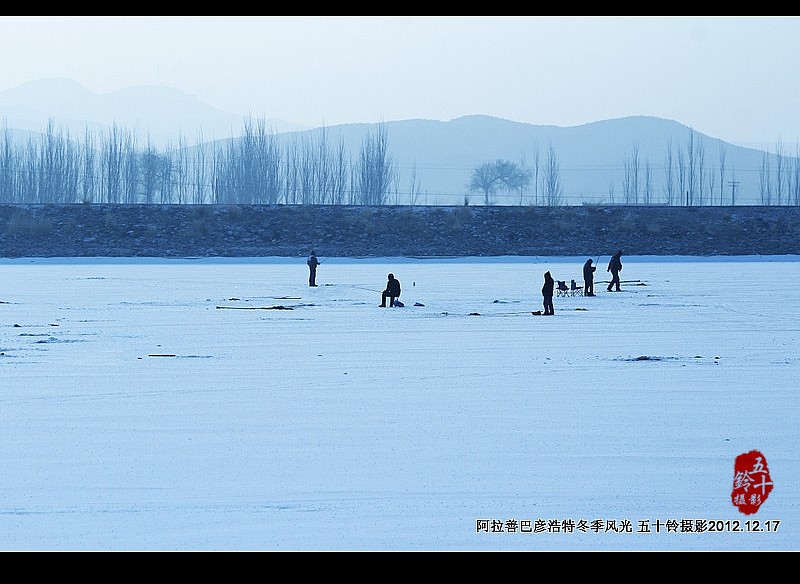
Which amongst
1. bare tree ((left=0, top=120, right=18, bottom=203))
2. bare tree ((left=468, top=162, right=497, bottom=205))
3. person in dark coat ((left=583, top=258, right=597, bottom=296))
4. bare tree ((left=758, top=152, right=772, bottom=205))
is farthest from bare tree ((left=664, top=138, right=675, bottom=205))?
person in dark coat ((left=583, top=258, right=597, bottom=296))

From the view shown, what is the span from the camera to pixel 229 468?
7957 mm

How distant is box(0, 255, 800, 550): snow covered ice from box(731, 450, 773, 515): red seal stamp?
75 mm

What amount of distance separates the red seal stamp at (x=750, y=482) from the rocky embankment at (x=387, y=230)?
40.0m

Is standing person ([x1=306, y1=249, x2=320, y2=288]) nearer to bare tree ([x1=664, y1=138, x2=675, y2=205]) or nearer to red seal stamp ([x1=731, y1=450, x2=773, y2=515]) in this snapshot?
red seal stamp ([x1=731, y1=450, x2=773, y2=515])

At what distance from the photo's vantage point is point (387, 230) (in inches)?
2055

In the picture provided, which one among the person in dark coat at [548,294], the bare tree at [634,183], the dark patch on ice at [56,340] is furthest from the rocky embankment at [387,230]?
the dark patch on ice at [56,340]

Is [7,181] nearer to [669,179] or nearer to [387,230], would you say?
[387,230]

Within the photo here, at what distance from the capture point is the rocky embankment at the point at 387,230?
4897cm

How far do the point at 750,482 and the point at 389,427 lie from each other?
330 cm

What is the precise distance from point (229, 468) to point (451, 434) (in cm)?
215

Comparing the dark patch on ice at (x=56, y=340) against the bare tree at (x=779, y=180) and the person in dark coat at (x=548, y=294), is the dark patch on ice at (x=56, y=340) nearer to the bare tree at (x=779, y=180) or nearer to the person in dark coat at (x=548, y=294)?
the person in dark coat at (x=548, y=294)

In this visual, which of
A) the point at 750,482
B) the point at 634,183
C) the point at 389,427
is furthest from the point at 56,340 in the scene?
the point at 634,183

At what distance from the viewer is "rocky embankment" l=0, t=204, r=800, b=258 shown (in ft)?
161
